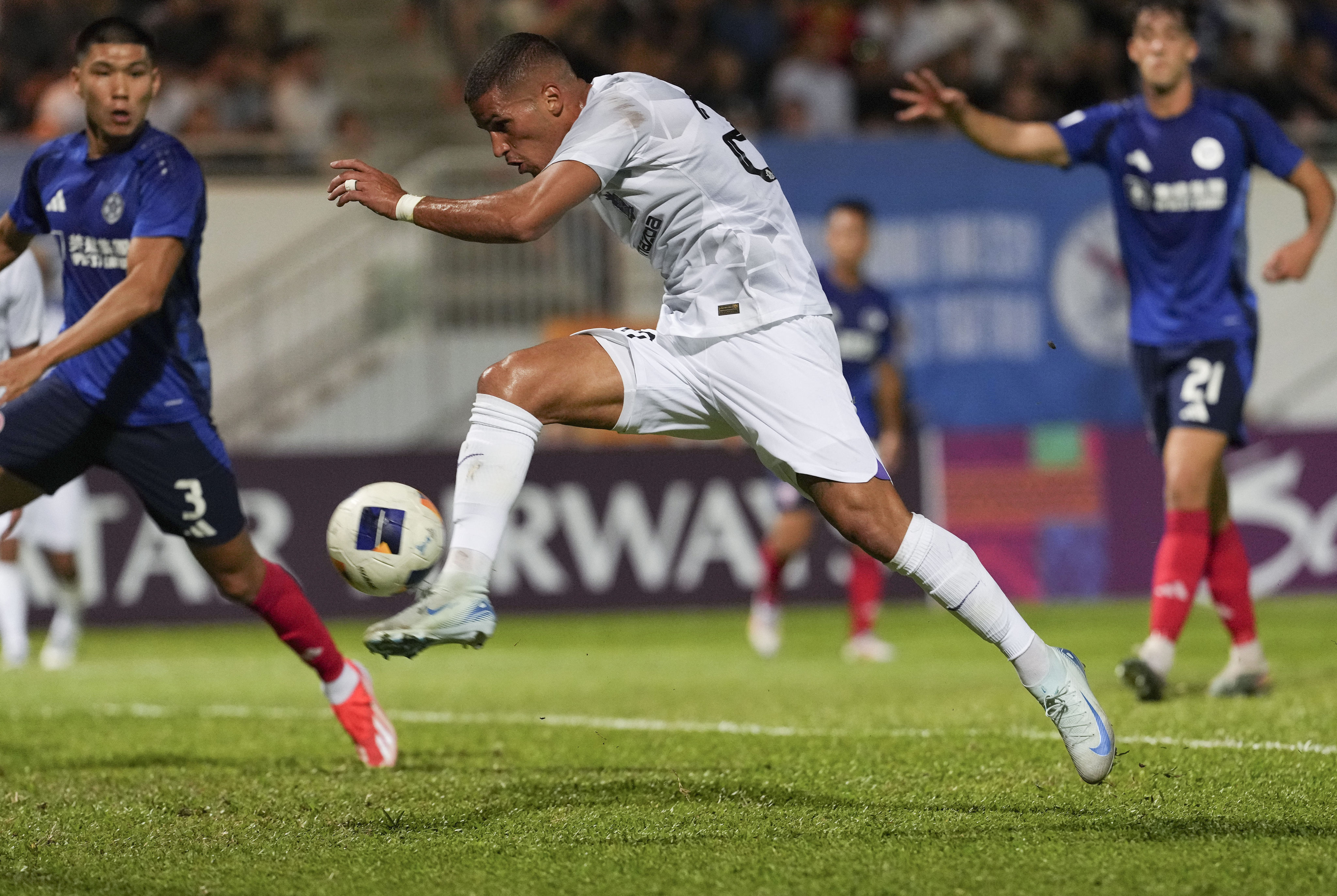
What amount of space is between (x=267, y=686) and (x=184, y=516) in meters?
3.47

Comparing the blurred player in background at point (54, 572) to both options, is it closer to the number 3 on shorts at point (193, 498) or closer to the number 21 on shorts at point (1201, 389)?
the number 3 on shorts at point (193, 498)

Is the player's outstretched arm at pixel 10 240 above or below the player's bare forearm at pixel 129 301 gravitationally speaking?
above

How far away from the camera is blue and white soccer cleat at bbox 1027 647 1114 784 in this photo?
4.93m

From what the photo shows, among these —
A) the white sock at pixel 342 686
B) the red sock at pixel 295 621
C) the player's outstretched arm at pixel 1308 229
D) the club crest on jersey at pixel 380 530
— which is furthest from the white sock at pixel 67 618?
the player's outstretched arm at pixel 1308 229

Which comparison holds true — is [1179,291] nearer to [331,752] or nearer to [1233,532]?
[1233,532]

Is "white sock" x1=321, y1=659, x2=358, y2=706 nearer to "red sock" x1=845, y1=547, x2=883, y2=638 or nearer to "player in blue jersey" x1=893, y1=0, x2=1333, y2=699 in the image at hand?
"player in blue jersey" x1=893, y1=0, x2=1333, y2=699

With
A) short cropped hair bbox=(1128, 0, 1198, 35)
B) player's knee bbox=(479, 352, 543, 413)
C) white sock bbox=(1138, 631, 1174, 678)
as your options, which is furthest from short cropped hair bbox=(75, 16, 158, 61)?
white sock bbox=(1138, 631, 1174, 678)

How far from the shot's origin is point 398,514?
16.1ft

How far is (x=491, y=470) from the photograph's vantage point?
4754 millimetres

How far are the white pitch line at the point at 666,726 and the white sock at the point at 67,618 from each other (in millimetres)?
2923

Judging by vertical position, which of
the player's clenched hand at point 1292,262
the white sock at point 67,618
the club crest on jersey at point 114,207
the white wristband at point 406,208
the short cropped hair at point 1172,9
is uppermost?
the short cropped hair at point 1172,9

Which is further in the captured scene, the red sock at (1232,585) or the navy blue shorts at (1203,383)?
the red sock at (1232,585)

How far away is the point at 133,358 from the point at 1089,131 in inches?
161

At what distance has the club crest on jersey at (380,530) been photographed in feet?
15.8
